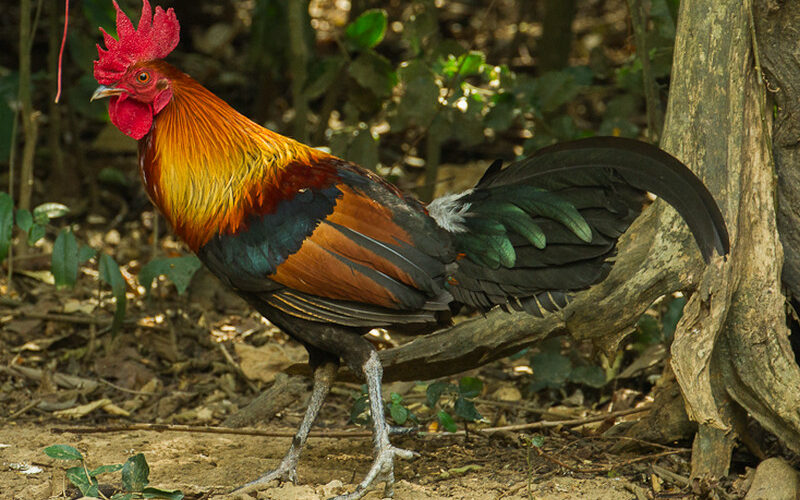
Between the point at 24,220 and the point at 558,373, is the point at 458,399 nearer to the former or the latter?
the point at 558,373

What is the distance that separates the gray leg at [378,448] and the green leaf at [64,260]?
2.11 meters

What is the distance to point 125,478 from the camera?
374 cm

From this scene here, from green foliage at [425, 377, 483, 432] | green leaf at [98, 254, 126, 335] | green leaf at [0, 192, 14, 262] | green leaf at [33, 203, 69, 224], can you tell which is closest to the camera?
green foliage at [425, 377, 483, 432]

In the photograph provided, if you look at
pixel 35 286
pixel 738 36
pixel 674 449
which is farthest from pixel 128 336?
pixel 738 36

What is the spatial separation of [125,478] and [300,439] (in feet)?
3.00

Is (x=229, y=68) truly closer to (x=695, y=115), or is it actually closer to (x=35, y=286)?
(x=35, y=286)

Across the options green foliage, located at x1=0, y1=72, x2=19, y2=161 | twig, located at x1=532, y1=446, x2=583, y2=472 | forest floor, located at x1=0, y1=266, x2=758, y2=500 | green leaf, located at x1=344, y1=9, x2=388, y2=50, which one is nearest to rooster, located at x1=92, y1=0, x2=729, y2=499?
forest floor, located at x1=0, y1=266, x2=758, y2=500

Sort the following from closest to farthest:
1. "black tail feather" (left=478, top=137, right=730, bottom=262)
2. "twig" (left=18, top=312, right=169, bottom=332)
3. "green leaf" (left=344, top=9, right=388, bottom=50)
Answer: "black tail feather" (left=478, top=137, right=730, bottom=262) → "green leaf" (left=344, top=9, right=388, bottom=50) → "twig" (left=18, top=312, right=169, bottom=332)

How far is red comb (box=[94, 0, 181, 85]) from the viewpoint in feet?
13.9

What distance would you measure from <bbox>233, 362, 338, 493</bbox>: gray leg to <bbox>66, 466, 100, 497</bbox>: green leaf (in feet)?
2.10

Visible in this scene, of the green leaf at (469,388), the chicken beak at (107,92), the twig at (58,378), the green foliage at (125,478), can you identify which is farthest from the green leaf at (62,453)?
the twig at (58,378)

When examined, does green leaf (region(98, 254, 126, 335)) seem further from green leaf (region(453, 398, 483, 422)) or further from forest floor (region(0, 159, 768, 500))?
green leaf (region(453, 398, 483, 422))

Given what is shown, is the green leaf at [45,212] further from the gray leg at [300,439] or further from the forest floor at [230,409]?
the gray leg at [300,439]

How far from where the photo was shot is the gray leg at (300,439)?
4.20 m
